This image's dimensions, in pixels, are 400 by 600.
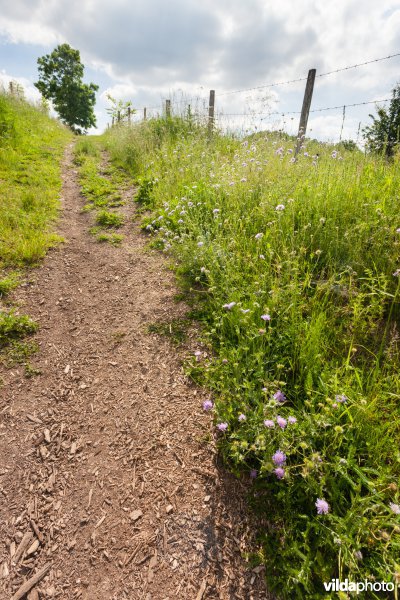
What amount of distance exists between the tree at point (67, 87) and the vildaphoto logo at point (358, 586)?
38.3 meters

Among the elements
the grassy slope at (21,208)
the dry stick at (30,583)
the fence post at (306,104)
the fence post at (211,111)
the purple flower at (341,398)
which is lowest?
the dry stick at (30,583)

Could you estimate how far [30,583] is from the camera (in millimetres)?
1663

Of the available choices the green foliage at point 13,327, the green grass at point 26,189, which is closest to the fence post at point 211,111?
the green grass at point 26,189

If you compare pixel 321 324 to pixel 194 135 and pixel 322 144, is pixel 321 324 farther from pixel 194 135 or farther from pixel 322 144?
pixel 194 135

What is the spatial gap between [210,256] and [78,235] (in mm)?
2922

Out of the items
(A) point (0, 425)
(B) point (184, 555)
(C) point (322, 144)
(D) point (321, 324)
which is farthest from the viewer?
(C) point (322, 144)

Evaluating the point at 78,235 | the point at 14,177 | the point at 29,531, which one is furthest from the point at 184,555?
the point at 14,177

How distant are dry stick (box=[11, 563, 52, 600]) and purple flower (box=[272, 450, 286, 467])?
1.42 metres

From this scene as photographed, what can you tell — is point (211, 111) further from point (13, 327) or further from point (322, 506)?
point (322, 506)

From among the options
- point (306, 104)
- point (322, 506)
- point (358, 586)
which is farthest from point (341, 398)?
point (306, 104)

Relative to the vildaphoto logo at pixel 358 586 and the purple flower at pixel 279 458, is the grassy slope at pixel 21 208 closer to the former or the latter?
the purple flower at pixel 279 458

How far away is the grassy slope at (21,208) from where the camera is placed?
3189mm

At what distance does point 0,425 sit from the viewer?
7.99ft

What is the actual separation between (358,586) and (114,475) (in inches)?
57.9
